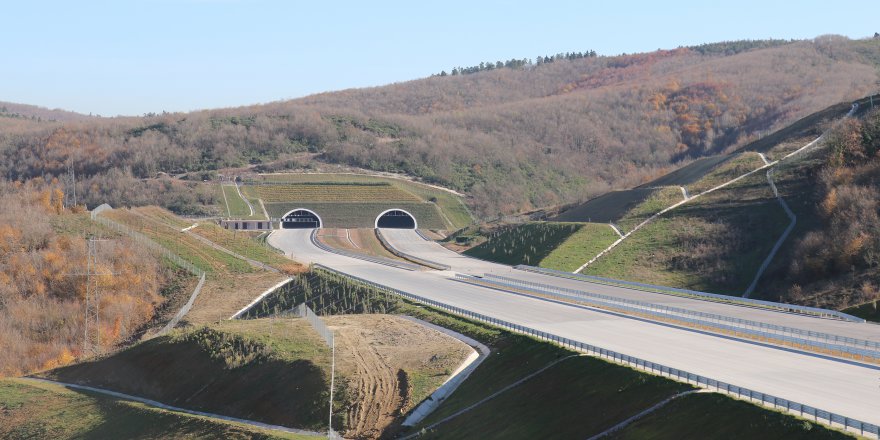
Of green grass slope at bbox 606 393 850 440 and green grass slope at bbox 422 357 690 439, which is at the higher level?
green grass slope at bbox 606 393 850 440

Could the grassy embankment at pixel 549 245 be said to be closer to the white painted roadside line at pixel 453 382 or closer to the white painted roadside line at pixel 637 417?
the white painted roadside line at pixel 453 382

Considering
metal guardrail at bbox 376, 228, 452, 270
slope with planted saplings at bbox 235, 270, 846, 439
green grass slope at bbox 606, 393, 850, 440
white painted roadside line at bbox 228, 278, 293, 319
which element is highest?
green grass slope at bbox 606, 393, 850, 440

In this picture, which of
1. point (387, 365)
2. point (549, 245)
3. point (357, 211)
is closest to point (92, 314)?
point (387, 365)

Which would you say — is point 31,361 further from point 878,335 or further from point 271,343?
point 878,335

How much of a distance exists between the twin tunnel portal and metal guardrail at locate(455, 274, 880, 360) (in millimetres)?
57130

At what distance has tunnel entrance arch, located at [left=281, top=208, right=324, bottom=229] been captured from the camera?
126 metres

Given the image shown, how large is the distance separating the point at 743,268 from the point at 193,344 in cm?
4098

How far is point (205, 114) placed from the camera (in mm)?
171750

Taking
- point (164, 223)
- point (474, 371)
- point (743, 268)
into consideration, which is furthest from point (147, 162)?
point (474, 371)

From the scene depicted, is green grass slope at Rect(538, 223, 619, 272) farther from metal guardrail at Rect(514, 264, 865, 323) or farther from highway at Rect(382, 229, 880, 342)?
highway at Rect(382, 229, 880, 342)

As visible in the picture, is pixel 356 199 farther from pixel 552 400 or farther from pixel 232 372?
pixel 552 400

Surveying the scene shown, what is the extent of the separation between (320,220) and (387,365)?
276 feet

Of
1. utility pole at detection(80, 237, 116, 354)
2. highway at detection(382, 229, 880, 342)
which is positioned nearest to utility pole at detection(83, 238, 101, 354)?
utility pole at detection(80, 237, 116, 354)

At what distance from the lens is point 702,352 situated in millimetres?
36938
